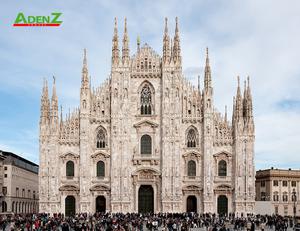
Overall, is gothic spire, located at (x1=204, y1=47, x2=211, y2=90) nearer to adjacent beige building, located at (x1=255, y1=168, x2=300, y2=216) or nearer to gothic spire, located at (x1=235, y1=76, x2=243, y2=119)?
gothic spire, located at (x1=235, y1=76, x2=243, y2=119)

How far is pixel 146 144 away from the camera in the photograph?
225 ft

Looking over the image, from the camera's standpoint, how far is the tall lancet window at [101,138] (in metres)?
68.2

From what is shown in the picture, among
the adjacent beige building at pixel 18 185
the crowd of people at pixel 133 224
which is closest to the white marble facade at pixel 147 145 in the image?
the crowd of people at pixel 133 224

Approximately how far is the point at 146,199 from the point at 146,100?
1186 cm

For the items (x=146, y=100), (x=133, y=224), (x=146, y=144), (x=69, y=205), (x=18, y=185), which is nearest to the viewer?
(x=133, y=224)

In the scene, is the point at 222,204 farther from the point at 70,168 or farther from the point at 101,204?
the point at 70,168

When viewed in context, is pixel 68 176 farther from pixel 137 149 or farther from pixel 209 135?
pixel 209 135

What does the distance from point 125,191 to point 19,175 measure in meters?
39.7

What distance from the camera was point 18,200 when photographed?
323ft

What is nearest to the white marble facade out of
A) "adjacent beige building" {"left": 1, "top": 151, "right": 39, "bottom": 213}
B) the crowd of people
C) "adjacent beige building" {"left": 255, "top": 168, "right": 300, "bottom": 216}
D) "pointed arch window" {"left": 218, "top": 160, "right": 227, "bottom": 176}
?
"pointed arch window" {"left": 218, "top": 160, "right": 227, "bottom": 176}

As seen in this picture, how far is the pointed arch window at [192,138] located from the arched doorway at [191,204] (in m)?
6.15

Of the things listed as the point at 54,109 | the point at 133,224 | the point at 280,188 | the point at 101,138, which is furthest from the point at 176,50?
the point at 280,188

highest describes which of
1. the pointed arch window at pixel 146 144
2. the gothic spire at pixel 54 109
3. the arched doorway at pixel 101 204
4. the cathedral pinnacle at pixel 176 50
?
the cathedral pinnacle at pixel 176 50

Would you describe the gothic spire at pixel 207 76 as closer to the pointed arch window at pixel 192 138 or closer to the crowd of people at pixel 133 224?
the pointed arch window at pixel 192 138
